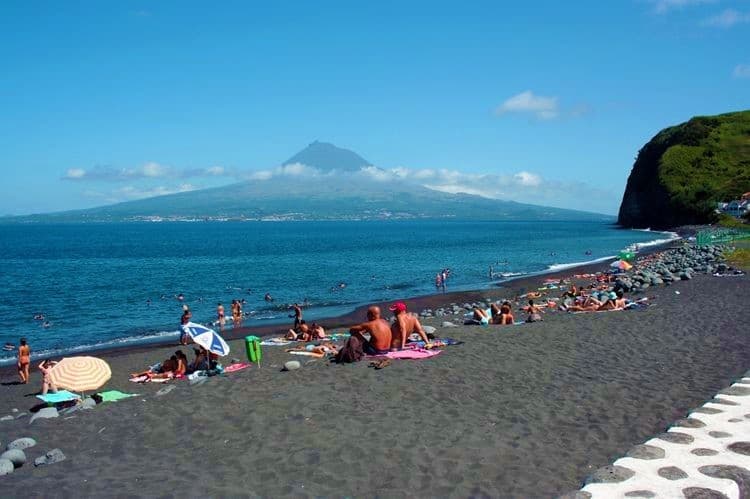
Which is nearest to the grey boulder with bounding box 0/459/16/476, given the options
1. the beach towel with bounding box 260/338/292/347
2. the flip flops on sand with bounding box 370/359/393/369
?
the flip flops on sand with bounding box 370/359/393/369

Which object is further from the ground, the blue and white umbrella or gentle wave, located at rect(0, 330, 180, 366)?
the blue and white umbrella

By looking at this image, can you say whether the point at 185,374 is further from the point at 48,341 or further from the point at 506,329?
the point at 48,341

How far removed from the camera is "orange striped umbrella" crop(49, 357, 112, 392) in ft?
38.1

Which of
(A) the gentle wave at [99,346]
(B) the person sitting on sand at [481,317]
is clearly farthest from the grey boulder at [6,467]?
(A) the gentle wave at [99,346]

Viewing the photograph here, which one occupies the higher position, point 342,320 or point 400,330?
point 400,330

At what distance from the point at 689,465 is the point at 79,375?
1062 cm

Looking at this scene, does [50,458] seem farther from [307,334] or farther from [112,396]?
[307,334]

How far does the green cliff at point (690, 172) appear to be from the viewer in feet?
269

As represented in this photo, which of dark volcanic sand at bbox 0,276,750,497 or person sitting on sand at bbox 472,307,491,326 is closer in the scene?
dark volcanic sand at bbox 0,276,750,497

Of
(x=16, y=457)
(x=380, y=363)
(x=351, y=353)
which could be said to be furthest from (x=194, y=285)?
(x=16, y=457)

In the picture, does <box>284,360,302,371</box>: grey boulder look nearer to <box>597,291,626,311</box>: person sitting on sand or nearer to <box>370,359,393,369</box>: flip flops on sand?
<box>370,359,393,369</box>: flip flops on sand

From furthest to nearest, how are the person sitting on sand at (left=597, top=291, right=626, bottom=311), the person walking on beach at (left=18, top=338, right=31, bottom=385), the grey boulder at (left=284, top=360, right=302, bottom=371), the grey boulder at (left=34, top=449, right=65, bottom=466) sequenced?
the person sitting on sand at (left=597, top=291, right=626, bottom=311), the person walking on beach at (left=18, top=338, right=31, bottom=385), the grey boulder at (left=284, top=360, right=302, bottom=371), the grey boulder at (left=34, top=449, right=65, bottom=466)

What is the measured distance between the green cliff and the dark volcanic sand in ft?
248

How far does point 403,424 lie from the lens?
8000mm
